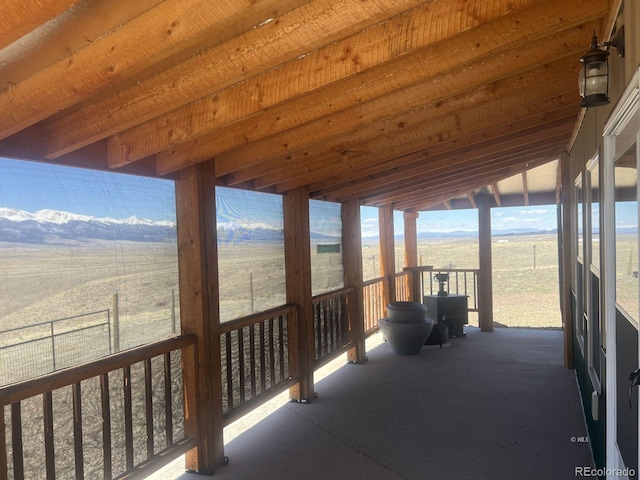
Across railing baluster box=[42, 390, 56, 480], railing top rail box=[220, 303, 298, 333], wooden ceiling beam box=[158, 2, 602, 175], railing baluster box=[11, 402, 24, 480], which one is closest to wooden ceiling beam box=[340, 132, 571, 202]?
railing top rail box=[220, 303, 298, 333]

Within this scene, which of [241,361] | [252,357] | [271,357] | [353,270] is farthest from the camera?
[353,270]

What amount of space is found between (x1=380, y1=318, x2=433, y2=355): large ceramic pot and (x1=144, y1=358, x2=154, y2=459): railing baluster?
386 cm

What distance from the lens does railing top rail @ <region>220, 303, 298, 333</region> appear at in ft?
12.1

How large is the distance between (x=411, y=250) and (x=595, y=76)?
22.9ft

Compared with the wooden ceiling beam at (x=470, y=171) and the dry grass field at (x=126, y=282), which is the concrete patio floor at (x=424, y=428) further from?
the wooden ceiling beam at (x=470, y=171)

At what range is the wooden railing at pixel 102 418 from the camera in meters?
2.35

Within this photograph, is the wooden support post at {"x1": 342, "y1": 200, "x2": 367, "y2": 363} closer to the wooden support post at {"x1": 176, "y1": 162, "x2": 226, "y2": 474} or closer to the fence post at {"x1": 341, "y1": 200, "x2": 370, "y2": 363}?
the fence post at {"x1": 341, "y1": 200, "x2": 370, "y2": 363}

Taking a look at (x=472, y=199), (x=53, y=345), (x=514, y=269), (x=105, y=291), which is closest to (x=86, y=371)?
(x=53, y=345)

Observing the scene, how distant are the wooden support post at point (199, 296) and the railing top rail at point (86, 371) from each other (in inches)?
6.0

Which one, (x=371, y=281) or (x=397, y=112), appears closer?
(x=397, y=112)

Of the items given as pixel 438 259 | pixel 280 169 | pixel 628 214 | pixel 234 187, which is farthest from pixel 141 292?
pixel 438 259

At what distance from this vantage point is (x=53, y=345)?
245 cm

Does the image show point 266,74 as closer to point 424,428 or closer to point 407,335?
point 424,428

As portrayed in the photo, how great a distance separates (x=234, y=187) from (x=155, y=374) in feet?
5.38
